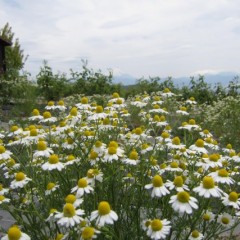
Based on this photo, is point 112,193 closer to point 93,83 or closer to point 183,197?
point 183,197

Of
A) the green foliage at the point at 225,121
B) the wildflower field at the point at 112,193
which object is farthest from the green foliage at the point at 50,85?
the wildflower field at the point at 112,193

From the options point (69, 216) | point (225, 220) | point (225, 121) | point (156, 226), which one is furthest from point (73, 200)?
point (225, 121)

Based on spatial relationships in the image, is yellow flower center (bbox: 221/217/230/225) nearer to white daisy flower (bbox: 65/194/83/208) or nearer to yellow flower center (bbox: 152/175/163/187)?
yellow flower center (bbox: 152/175/163/187)

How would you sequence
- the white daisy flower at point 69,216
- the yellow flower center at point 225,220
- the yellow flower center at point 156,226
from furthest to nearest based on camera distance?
the yellow flower center at point 225,220 → the yellow flower center at point 156,226 → the white daisy flower at point 69,216

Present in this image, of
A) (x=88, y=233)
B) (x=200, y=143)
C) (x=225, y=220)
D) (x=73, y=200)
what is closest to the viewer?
(x=88, y=233)

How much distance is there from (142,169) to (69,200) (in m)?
0.78

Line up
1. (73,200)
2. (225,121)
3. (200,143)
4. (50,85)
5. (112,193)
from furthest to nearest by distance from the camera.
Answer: (50,85) → (225,121) → (200,143) → (112,193) → (73,200)

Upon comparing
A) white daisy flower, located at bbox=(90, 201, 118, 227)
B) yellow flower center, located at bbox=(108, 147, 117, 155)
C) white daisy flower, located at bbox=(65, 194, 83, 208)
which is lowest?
white daisy flower, located at bbox=(90, 201, 118, 227)

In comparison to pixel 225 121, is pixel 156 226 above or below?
above

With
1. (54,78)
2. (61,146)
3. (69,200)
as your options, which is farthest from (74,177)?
(54,78)

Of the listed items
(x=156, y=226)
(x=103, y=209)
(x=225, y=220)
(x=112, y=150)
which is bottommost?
(x=225, y=220)

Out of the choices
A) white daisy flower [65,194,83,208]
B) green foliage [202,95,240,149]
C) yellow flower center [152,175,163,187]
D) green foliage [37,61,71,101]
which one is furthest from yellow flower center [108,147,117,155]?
green foliage [37,61,71,101]

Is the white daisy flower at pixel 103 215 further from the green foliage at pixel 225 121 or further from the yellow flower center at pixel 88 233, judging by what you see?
the green foliage at pixel 225 121

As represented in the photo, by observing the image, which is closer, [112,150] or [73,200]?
[73,200]
